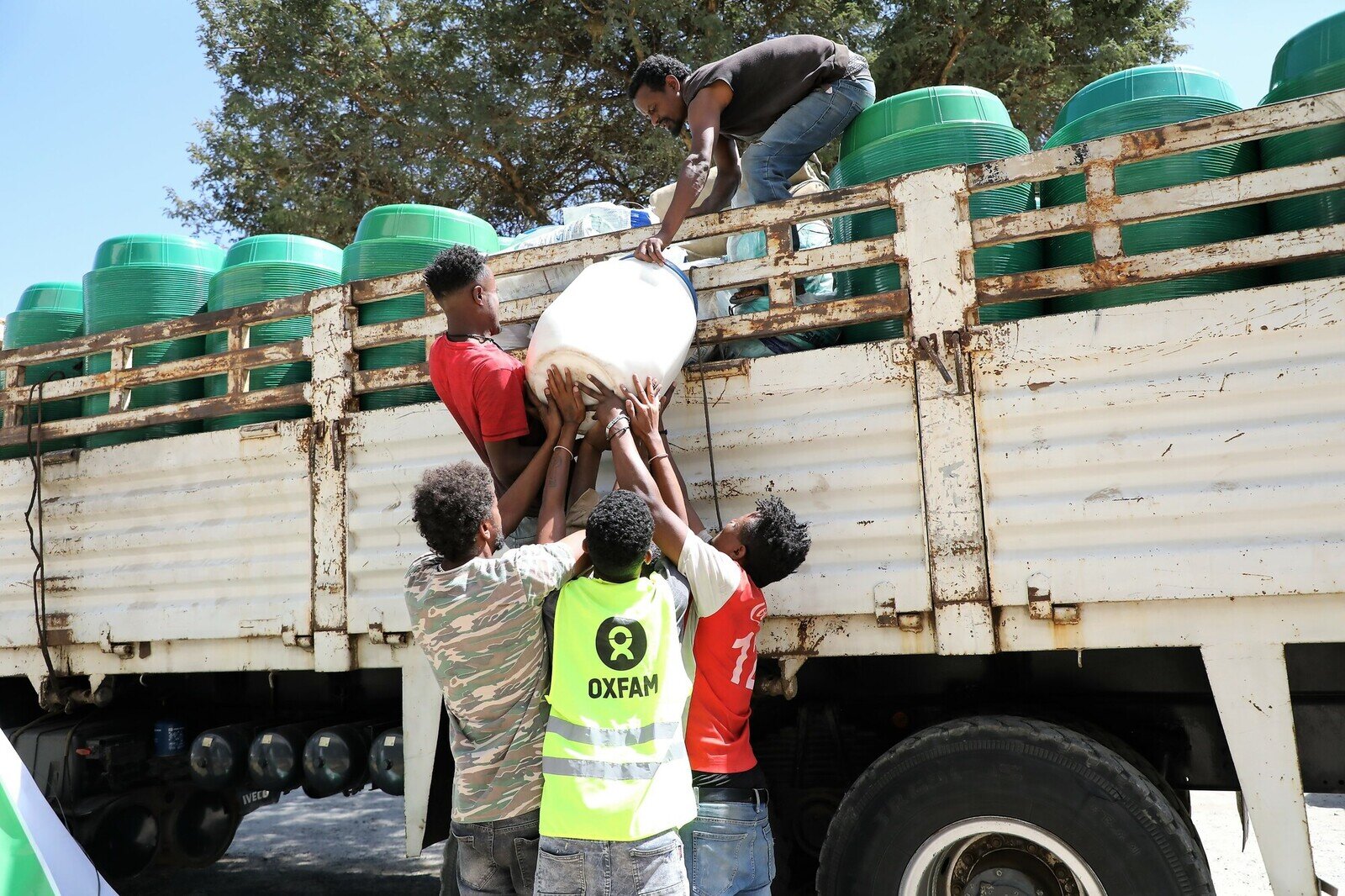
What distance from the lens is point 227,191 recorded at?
10.4 metres

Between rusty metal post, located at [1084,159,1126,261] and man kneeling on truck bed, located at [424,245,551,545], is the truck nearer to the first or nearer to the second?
rusty metal post, located at [1084,159,1126,261]

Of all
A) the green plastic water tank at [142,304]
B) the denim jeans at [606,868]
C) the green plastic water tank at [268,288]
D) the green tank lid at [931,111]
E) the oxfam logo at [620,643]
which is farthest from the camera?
the green plastic water tank at [142,304]

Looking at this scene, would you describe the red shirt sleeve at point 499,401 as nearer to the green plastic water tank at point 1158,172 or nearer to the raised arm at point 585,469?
the raised arm at point 585,469

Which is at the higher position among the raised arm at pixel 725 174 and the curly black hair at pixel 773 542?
the raised arm at pixel 725 174

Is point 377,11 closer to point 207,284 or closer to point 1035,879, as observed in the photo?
point 207,284

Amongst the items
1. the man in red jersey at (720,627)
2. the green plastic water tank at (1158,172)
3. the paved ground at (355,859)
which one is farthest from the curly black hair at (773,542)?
the paved ground at (355,859)

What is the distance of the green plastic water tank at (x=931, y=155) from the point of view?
2744 mm

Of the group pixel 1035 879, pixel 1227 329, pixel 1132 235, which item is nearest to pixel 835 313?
pixel 1132 235

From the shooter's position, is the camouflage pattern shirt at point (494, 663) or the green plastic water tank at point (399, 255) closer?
the camouflage pattern shirt at point (494, 663)

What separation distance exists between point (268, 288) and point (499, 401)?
158 centimetres

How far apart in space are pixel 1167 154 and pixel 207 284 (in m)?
3.54

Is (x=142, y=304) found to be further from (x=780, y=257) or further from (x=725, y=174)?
(x=780, y=257)

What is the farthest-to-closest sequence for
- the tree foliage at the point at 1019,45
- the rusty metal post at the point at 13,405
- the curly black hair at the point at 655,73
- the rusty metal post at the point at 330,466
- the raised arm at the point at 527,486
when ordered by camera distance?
the tree foliage at the point at 1019,45 < the rusty metal post at the point at 13,405 < the curly black hair at the point at 655,73 < the rusty metal post at the point at 330,466 < the raised arm at the point at 527,486

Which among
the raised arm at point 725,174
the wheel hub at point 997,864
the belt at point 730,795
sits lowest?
the wheel hub at point 997,864
